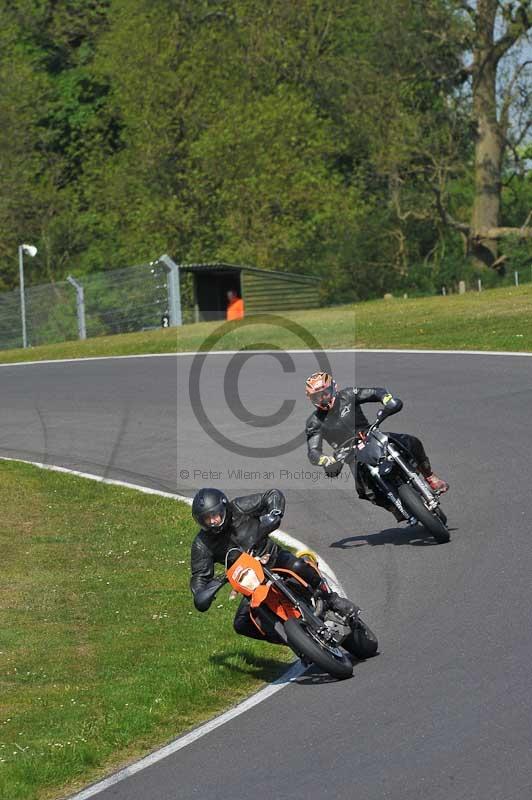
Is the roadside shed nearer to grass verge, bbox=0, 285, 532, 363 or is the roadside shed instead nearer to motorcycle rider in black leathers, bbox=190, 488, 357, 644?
grass verge, bbox=0, 285, 532, 363

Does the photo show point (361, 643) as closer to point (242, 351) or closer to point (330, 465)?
point (330, 465)

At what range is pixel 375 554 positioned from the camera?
12375 millimetres

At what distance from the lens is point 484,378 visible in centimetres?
2128

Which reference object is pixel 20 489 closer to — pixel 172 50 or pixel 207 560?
pixel 207 560

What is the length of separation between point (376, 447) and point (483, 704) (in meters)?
5.02

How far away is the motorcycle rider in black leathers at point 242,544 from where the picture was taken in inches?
360

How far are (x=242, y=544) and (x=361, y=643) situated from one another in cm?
111

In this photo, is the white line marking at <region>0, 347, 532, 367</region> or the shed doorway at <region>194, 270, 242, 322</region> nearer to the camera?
the white line marking at <region>0, 347, 532, 367</region>

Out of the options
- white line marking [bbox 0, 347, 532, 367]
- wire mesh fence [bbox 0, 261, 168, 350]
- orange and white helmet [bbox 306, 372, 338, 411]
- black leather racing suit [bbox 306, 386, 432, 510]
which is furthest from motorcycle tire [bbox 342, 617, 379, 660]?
wire mesh fence [bbox 0, 261, 168, 350]

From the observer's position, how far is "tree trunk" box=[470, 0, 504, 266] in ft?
144

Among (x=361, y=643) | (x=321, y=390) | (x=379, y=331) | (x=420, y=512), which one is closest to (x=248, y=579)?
(x=361, y=643)

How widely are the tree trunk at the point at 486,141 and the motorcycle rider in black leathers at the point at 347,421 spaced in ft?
110

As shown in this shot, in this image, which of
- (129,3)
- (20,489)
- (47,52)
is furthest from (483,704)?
(47,52)

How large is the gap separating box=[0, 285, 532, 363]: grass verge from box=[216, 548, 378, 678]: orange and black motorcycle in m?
16.2
